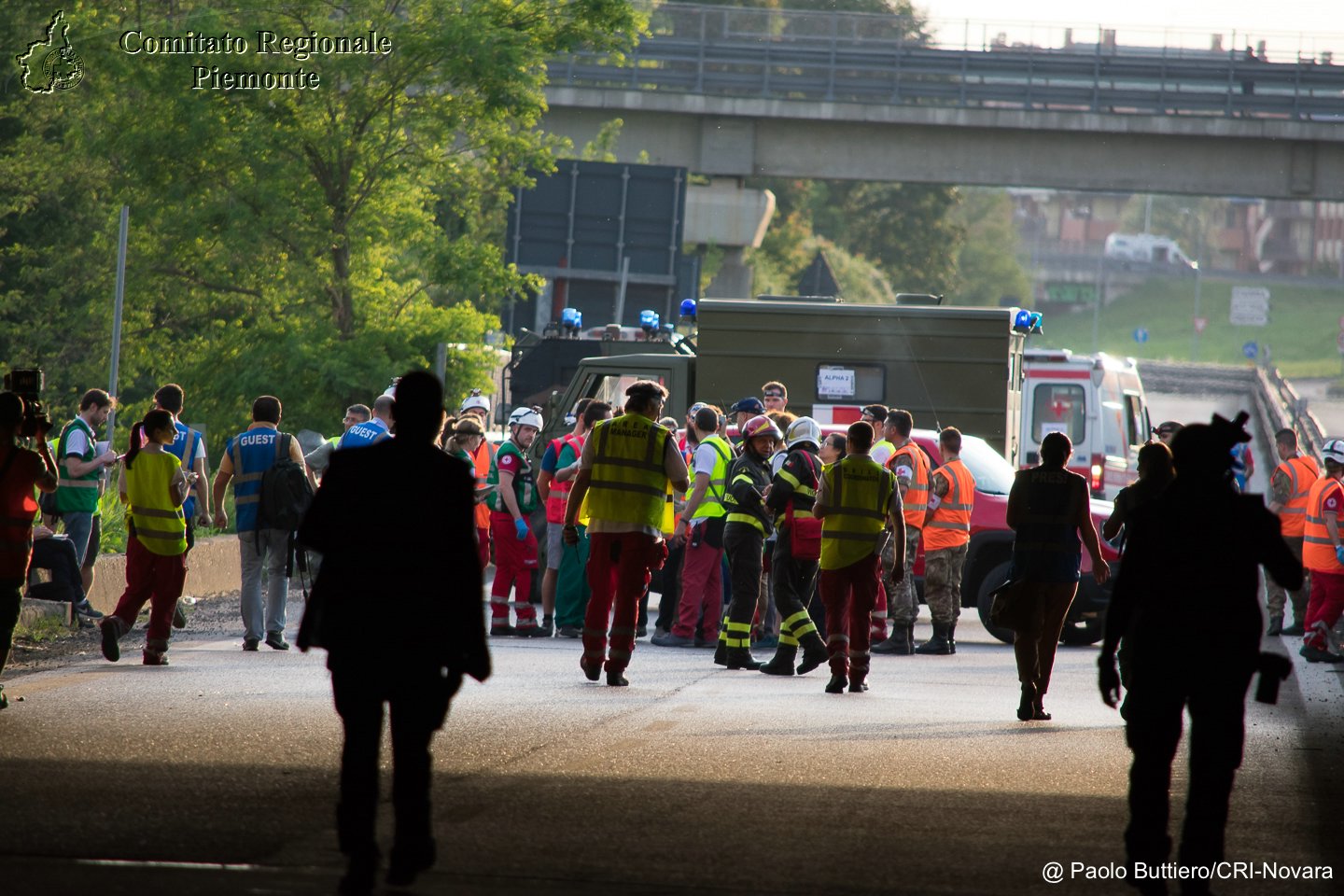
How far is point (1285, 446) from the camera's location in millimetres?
18469

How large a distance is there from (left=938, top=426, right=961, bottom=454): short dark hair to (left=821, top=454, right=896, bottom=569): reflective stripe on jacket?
11.0 feet

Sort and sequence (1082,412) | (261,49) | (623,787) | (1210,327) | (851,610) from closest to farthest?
(623,787)
(851,610)
(261,49)
(1082,412)
(1210,327)

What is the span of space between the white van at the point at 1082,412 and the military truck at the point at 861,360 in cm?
609

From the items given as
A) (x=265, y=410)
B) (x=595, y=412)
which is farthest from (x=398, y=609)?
(x=595, y=412)

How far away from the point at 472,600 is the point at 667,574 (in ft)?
31.9

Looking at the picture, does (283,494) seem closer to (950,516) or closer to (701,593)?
(701,593)

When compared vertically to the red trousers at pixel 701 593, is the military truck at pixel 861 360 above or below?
above

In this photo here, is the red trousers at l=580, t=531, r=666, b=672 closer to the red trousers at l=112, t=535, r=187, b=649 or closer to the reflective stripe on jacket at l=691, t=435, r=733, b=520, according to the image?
the reflective stripe on jacket at l=691, t=435, r=733, b=520

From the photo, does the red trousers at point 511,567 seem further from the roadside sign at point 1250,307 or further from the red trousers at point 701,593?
the roadside sign at point 1250,307

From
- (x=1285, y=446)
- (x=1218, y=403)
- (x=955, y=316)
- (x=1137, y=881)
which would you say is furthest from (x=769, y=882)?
(x=1218, y=403)

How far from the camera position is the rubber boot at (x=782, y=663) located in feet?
43.7

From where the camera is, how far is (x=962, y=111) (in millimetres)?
39906

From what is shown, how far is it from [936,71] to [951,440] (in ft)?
89.4

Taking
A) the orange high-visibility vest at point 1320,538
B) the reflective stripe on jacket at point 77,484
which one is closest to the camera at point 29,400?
the reflective stripe on jacket at point 77,484
